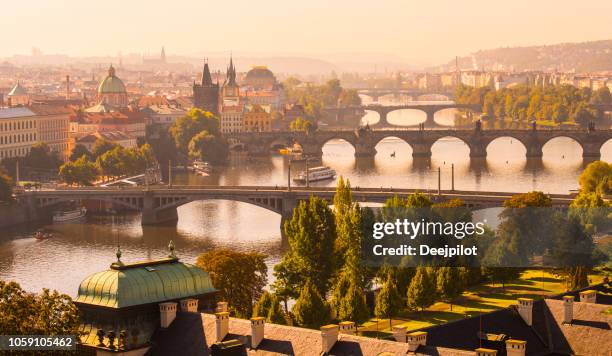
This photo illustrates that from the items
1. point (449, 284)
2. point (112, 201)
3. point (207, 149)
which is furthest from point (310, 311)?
point (207, 149)

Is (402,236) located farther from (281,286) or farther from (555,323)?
(555,323)

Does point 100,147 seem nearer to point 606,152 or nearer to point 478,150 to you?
point 478,150

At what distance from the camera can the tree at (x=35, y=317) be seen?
89.6 ft

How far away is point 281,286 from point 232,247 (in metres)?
17.9

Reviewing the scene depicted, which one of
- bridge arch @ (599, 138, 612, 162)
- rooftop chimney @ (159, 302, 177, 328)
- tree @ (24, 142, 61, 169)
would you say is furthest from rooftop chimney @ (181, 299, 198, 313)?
bridge arch @ (599, 138, 612, 162)

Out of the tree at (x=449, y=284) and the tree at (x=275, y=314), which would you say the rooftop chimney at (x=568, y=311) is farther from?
the tree at (x=449, y=284)

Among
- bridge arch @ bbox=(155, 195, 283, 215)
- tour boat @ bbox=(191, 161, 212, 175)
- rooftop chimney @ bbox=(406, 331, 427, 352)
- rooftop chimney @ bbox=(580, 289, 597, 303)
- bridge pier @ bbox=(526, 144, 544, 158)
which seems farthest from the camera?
bridge pier @ bbox=(526, 144, 544, 158)

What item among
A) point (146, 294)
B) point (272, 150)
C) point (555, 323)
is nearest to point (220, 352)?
point (146, 294)

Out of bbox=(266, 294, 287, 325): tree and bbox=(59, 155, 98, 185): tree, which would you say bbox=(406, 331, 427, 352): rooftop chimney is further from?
bbox=(59, 155, 98, 185): tree

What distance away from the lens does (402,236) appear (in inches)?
2186

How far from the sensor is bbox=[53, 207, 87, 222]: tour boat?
8325 cm

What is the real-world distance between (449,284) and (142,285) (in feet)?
64.7

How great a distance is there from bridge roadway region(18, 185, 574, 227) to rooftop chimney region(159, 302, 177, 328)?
146 feet

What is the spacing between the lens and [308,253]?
2077 inches
